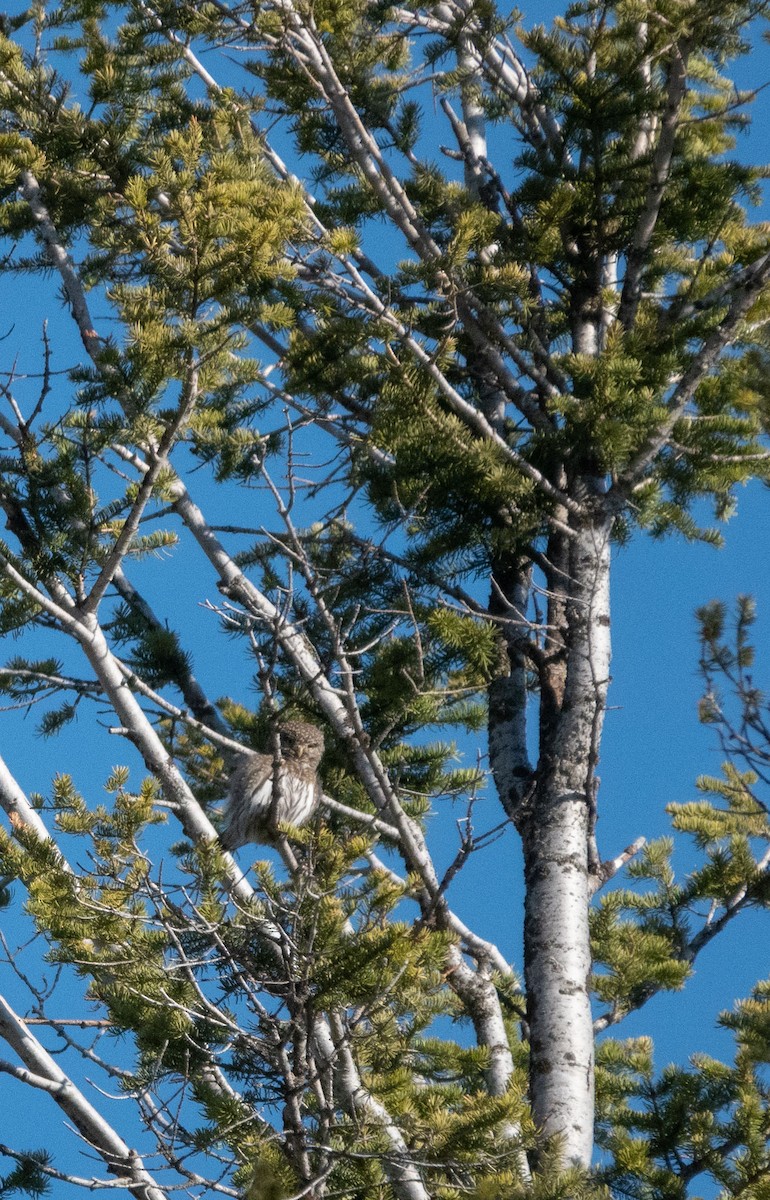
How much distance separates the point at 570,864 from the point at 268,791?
1.38 meters

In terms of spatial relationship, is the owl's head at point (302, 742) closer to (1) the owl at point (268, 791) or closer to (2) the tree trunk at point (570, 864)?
(1) the owl at point (268, 791)

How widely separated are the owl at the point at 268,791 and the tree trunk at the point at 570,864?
40.3 inches

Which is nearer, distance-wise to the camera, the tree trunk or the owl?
the tree trunk

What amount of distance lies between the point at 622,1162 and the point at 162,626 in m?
3.44

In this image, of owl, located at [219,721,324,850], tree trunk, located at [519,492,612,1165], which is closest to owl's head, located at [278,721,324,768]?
owl, located at [219,721,324,850]

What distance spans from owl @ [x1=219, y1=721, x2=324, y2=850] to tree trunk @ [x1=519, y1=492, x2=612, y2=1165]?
1024mm

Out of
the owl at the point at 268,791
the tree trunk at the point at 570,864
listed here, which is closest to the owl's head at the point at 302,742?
the owl at the point at 268,791

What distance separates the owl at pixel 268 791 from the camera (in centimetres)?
618

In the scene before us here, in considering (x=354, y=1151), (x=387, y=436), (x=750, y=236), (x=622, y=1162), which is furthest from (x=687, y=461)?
(x=354, y=1151)

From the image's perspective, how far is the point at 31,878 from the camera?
468 cm

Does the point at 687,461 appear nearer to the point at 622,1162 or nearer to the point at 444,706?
the point at 444,706

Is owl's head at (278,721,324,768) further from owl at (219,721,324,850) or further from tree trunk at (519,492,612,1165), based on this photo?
tree trunk at (519,492,612,1165)

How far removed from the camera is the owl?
6184 mm

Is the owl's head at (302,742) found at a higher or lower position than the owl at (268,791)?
higher
